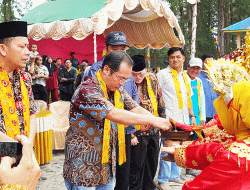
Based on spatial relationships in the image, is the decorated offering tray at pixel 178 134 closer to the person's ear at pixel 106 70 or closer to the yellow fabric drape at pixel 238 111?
the yellow fabric drape at pixel 238 111

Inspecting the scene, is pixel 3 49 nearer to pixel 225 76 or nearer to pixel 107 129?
pixel 107 129

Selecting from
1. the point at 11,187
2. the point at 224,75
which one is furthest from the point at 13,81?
the point at 224,75

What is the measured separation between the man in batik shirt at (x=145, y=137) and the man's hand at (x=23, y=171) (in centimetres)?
231

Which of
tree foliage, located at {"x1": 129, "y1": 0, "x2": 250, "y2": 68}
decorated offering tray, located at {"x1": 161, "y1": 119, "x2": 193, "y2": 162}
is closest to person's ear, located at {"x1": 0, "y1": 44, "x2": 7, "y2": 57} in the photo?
decorated offering tray, located at {"x1": 161, "y1": 119, "x2": 193, "y2": 162}

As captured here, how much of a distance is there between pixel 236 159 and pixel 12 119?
142 cm

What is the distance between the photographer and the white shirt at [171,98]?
411cm

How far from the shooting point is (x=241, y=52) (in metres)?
2.17

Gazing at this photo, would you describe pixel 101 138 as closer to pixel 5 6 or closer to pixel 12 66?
pixel 12 66

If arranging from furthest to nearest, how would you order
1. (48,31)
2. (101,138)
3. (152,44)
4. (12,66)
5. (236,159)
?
(152,44)
(48,31)
(101,138)
(12,66)
(236,159)

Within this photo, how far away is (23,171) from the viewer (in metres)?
1.15

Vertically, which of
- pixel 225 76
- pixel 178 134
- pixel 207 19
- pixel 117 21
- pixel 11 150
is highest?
pixel 207 19

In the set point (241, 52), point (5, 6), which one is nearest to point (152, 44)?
point (241, 52)

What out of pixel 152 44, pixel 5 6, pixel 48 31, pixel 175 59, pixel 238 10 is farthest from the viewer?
pixel 238 10

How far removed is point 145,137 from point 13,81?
2.09 meters
